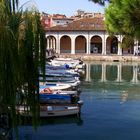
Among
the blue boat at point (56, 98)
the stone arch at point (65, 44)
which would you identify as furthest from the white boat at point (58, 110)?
the stone arch at point (65, 44)

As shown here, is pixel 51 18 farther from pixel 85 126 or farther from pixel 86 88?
pixel 85 126

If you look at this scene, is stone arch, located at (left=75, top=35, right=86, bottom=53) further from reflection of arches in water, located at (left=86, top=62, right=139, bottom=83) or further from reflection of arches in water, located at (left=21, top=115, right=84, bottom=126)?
reflection of arches in water, located at (left=21, top=115, right=84, bottom=126)

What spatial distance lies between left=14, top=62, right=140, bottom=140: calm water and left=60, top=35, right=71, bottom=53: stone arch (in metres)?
47.1

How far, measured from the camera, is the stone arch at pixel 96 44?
92812mm

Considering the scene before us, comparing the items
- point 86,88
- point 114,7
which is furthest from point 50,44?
point 114,7

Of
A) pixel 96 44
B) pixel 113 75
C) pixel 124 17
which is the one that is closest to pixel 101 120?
pixel 124 17

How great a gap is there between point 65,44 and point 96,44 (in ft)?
19.7

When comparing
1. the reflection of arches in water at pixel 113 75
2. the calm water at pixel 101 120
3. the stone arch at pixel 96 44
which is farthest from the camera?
the stone arch at pixel 96 44

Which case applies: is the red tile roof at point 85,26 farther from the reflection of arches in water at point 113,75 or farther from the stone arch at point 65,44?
the reflection of arches in water at point 113,75

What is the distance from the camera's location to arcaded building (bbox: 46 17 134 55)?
90.1m

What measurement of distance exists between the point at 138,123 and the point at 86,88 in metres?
18.9

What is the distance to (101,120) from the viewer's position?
1037 inches

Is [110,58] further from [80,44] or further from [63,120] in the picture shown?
[63,120]

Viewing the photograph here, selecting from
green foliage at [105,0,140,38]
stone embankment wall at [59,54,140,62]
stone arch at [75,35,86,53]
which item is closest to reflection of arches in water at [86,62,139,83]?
stone embankment wall at [59,54,140,62]
